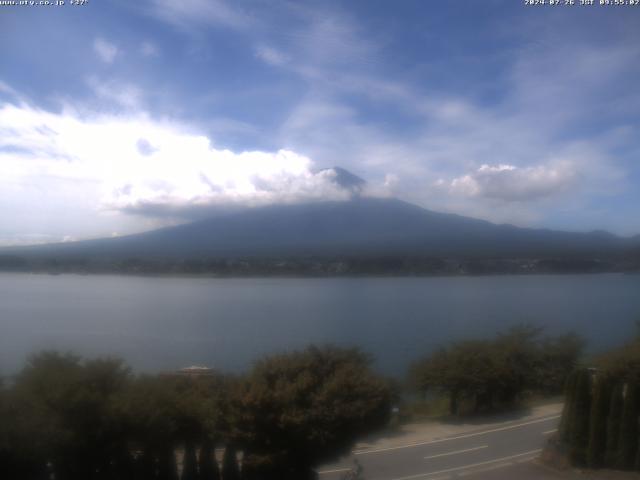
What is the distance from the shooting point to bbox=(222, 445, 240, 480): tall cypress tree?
26.5 ft

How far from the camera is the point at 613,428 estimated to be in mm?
8938

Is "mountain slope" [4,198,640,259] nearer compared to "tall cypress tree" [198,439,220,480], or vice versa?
"tall cypress tree" [198,439,220,480]

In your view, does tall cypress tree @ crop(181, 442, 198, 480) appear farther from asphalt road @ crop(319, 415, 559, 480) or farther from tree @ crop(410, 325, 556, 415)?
tree @ crop(410, 325, 556, 415)

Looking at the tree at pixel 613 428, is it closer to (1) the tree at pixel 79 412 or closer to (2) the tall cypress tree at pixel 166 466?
(2) the tall cypress tree at pixel 166 466

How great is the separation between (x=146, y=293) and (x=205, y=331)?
13.9 m

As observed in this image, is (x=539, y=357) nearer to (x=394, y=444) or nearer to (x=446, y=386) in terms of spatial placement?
(x=446, y=386)

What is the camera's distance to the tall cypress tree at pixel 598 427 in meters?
9.00

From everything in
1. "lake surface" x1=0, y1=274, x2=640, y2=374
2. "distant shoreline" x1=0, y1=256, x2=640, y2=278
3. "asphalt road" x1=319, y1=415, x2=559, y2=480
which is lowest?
"asphalt road" x1=319, y1=415, x2=559, y2=480

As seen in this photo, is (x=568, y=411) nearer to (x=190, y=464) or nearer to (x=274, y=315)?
(x=190, y=464)

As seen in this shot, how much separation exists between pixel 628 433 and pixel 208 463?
657 centimetres

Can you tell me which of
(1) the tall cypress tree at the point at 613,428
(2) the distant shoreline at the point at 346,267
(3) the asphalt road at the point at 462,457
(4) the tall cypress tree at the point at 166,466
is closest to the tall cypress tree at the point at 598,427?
(1) the tall cypress tree at the point at 613,428

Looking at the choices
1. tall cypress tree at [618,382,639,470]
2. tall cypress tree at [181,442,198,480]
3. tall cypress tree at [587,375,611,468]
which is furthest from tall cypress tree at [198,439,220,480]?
tall cypress tree at [618,382,639,470]

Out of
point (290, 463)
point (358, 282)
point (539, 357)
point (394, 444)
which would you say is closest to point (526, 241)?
point (358, 282)

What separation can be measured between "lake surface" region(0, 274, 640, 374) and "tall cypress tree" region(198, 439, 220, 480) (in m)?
6.76
